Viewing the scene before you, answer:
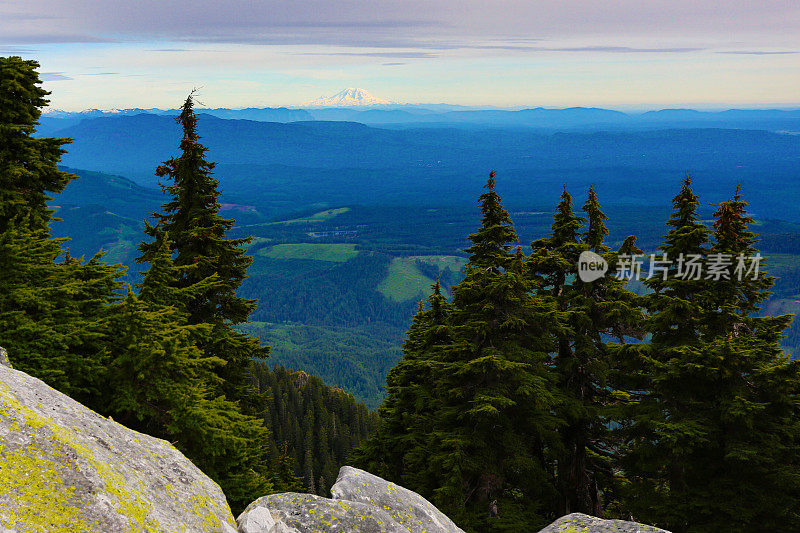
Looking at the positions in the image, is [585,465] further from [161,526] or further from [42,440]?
[42,440]

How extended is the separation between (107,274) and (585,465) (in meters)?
22.2

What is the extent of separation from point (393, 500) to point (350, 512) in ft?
5.43

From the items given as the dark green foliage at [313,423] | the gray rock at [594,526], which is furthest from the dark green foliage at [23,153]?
the dark green foliage at [313,423]

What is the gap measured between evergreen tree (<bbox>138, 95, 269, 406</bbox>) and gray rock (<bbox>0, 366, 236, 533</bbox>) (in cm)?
1143

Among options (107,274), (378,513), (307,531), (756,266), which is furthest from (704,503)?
(107,274)

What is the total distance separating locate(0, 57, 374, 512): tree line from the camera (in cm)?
1489

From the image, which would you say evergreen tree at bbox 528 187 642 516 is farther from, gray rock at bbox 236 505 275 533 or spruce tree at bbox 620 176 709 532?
gray rock at bbox 236 505 275 533

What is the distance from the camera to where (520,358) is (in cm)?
1969

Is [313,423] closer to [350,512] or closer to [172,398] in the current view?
[172,398]

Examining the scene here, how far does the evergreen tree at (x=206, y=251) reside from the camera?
71.8ft

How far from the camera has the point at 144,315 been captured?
14555 mm

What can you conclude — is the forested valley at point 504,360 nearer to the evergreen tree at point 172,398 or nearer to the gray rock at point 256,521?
the evergreen tree at point 172,398

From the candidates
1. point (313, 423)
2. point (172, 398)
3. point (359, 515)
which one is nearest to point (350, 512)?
point (359, 515)

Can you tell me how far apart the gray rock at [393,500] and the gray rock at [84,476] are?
275 cm
